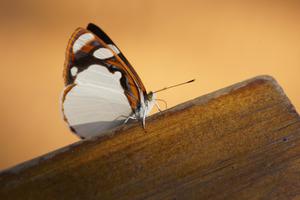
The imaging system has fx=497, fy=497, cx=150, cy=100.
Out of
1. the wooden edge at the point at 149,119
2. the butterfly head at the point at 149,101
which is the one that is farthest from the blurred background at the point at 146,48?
the wooden edge at the point at 149,119

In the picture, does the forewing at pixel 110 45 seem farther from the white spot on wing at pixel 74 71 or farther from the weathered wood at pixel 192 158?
the weathered wood at pixel 192 158

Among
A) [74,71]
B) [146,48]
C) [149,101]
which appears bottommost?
[146,48]

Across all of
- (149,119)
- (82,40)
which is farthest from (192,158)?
(82,40)

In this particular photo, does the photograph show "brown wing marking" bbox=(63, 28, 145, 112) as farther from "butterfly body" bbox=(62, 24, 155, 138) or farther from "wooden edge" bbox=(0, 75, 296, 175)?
"wooden edge" bbox=(0, 75, 296, 175)

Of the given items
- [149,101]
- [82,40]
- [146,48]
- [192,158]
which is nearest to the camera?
[192,158]

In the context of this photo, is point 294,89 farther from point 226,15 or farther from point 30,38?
point 30,38

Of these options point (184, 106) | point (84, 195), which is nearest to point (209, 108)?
point (184, 106)

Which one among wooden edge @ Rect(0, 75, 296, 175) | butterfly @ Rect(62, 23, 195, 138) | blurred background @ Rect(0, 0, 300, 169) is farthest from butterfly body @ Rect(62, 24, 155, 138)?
Answer: blurred background @ Rect(0, 0, 300, 169)

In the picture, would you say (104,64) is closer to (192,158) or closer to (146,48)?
(192,158)
